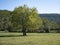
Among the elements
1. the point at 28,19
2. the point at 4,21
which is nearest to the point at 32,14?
the point at 28,19

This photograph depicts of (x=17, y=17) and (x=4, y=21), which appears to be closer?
(x=17, y=17)

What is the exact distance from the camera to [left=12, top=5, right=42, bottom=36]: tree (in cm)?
5578

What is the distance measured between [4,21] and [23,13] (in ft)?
196

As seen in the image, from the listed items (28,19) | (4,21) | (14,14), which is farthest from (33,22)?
(4,21)

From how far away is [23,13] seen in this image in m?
56.9

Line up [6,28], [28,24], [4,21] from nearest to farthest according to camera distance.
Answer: [28,24] < [6,28] < [4,21]

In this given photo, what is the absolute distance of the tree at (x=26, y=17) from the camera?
55781mm

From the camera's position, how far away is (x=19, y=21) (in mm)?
55906

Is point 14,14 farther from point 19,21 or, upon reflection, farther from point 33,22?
point 33,22

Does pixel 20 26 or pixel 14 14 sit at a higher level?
pixel 14 14

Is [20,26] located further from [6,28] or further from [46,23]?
[46,23]

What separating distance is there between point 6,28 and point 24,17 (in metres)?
51.3

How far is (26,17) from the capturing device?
185 feet

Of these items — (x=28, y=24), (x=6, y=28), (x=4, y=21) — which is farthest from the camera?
(x=4, y=21)
